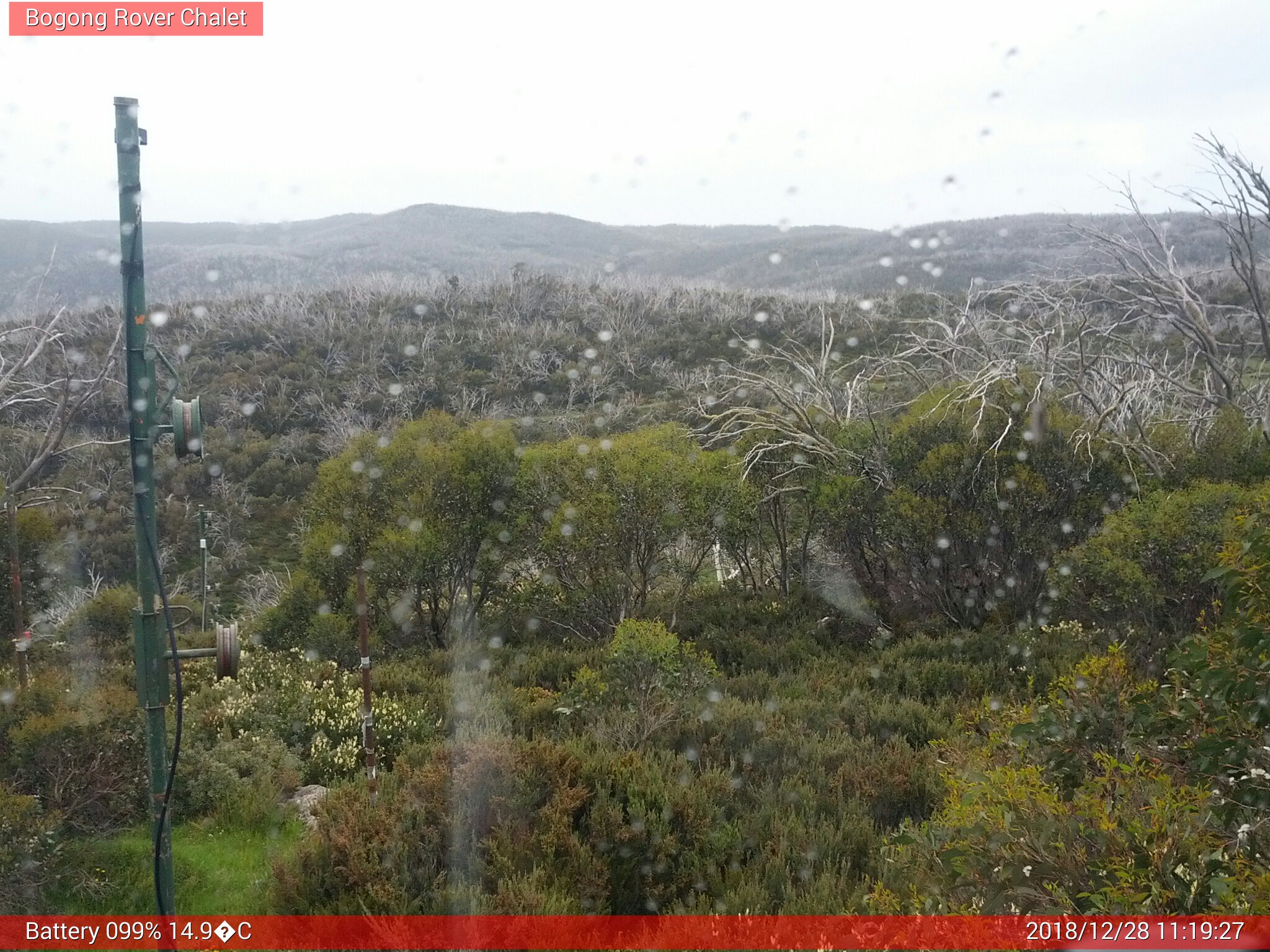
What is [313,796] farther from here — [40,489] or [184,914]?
[40,489]

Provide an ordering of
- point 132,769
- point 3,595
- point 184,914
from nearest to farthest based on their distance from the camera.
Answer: point 184,914, point 132,769, point 3,595

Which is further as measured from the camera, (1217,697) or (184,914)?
(184,914)

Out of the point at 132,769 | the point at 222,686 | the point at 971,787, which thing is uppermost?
the point at 971,787

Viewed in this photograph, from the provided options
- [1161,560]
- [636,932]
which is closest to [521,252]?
[1161,560]

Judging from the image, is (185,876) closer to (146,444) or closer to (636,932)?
(636,932)

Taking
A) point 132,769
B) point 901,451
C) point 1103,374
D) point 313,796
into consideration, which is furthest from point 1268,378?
point 132,769

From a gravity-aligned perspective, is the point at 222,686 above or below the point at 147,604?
below

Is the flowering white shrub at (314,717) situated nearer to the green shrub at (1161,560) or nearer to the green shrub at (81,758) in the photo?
the green shrub at (81,758)

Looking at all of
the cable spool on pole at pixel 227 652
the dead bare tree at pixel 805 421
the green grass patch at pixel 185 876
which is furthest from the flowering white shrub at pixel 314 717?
the dead bare tree at pixel 805 421
